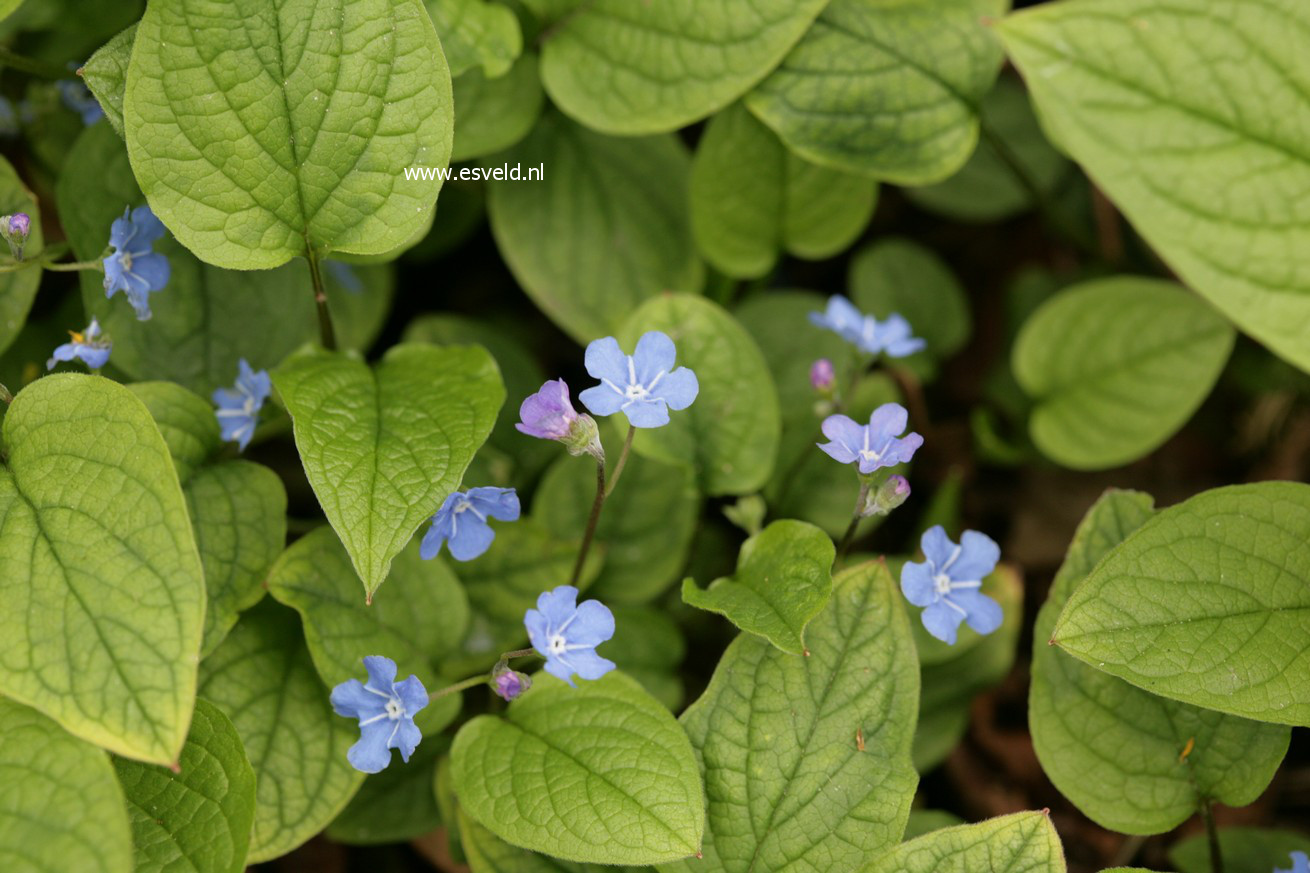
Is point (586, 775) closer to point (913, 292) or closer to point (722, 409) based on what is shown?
point (722, 409)

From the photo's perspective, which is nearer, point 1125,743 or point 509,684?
point 509,684

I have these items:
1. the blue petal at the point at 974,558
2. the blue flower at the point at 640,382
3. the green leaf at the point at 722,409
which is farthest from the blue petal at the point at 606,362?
the blue petal at the point at 974,558

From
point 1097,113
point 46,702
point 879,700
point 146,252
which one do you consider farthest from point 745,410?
point 46,702

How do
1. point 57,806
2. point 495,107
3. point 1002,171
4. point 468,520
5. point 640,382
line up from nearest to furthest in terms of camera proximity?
1. point 57,806
2. point 640,382
3. point 468,520
4. point 495,107
5. point 1002,171

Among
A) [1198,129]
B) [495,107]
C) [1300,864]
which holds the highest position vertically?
[1198,129]

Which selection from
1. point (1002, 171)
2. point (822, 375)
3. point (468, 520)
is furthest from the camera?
point (1002, 171)

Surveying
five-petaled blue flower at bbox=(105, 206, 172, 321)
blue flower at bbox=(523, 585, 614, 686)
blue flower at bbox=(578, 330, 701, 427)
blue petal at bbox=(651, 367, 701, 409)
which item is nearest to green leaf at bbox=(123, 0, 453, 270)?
five-petaled blue flower at bbox=(105, 206, 172, 321)

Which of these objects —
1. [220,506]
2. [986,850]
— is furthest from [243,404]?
[986,850]
